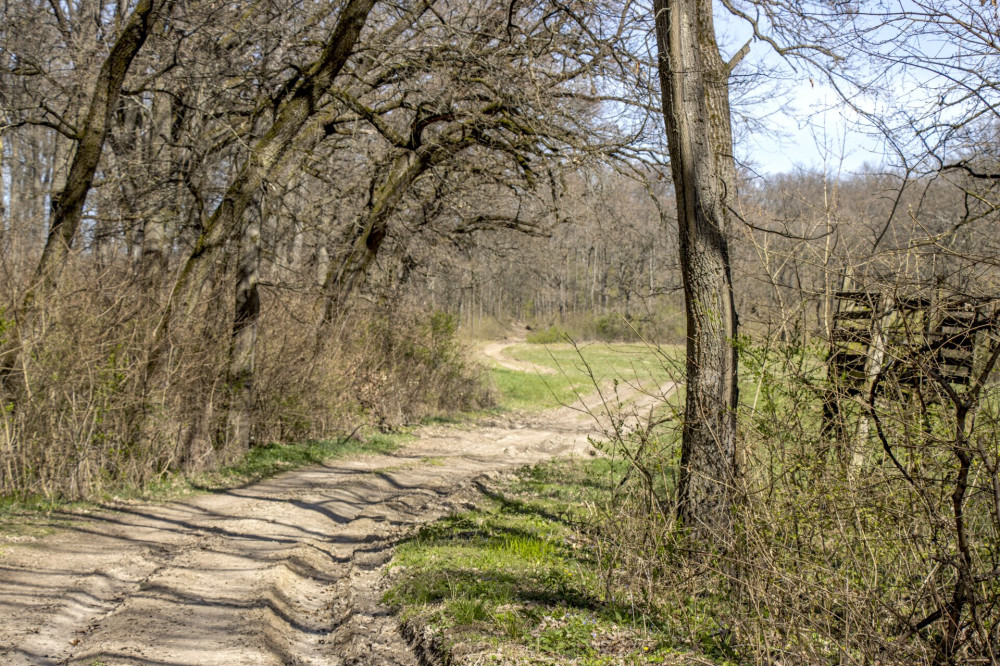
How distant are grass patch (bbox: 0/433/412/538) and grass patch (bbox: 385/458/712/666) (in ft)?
11.5

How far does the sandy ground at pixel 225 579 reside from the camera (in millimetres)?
5039

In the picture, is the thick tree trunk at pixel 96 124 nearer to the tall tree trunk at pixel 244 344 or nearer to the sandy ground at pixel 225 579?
the tall tree trunk at pixel 244 344

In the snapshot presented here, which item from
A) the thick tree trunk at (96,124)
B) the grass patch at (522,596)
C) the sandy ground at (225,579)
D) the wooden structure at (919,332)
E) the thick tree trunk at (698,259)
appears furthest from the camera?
the thick tree trunk at (96,124)

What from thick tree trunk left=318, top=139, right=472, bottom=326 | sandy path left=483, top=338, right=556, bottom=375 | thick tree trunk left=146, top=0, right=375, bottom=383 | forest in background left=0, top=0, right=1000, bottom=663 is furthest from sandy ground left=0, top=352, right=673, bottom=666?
sandy path left=483, top=338, right=556, bottom=375

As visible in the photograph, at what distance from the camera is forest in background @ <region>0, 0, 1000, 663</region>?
4.25 m

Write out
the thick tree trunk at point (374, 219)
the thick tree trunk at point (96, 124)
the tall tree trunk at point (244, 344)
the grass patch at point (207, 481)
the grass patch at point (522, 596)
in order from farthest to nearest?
the thick tree trunk at point (374, 219)
the tall tree trunk at point (244, 344)
the thick tree trunk at point (96, 124)
the grass patch at point (207, 481)
the grass patch at point (522, 596)

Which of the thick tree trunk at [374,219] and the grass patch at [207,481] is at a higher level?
the thick tree trunk at [374,219]

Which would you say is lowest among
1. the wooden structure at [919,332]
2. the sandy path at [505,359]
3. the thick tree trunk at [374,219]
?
the sandy path at [505,359]

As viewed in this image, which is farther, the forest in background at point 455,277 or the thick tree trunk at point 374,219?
the thick tree trunk at point 374,219


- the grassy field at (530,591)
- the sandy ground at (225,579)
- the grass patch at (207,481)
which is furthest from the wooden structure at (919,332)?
the grass patch at (207,481)

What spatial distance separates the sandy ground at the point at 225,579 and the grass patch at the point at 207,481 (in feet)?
0.90

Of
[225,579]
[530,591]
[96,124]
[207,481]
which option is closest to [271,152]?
[96,124]

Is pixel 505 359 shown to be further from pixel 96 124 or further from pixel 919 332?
pixel 919 332

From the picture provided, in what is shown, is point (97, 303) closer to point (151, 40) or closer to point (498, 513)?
point (498, 513)
